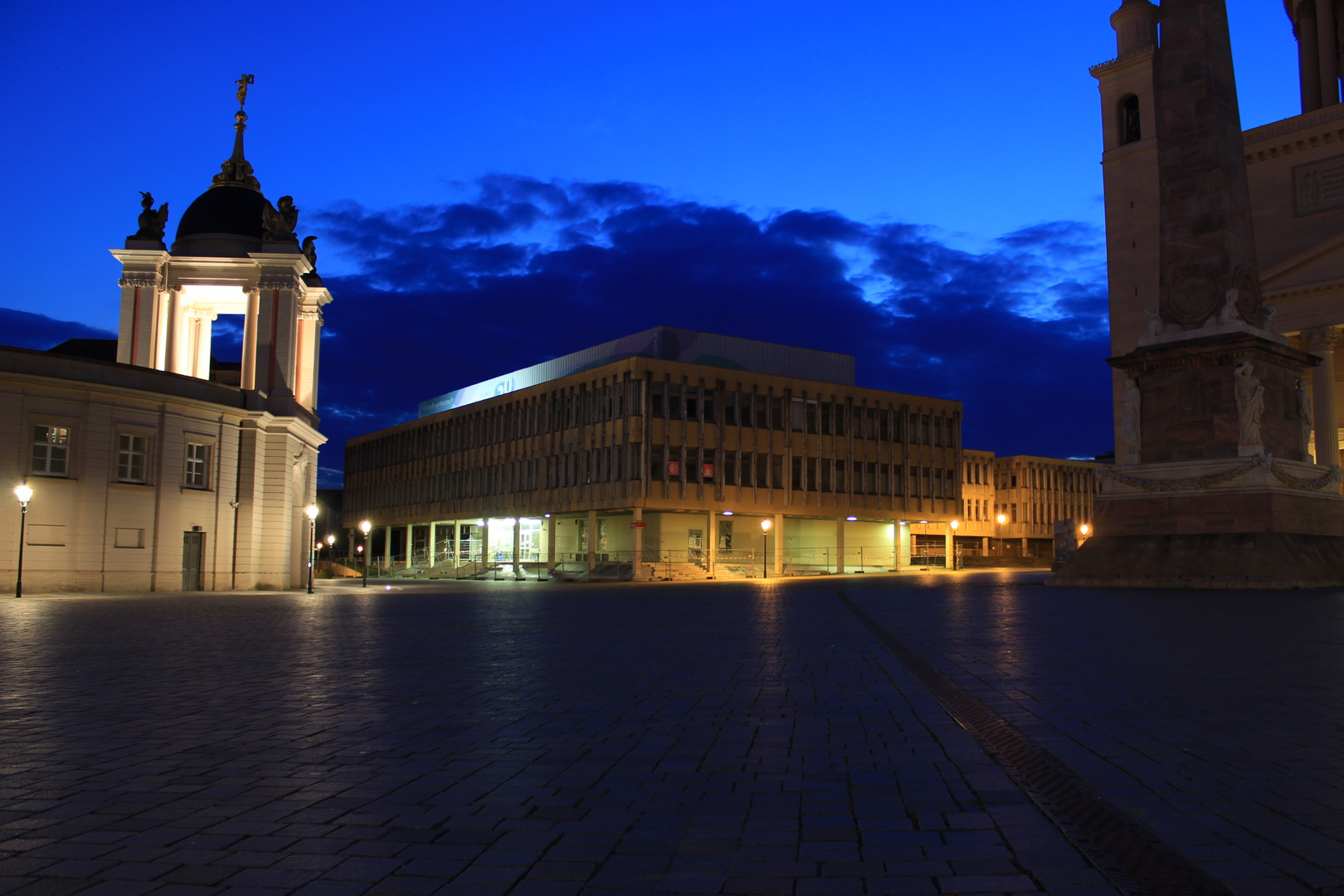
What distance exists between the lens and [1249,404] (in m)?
23.6

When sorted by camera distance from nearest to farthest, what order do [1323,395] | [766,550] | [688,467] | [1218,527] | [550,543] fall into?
[1218,527] < [1323,395] < [766,550] < [688,467] < [550,543]

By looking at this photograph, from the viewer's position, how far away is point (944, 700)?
8.00 meters

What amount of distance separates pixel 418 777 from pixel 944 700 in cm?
436

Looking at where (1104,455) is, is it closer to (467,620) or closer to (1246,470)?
(1246,470)

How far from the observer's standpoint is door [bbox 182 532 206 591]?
3575cm

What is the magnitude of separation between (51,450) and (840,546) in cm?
4627

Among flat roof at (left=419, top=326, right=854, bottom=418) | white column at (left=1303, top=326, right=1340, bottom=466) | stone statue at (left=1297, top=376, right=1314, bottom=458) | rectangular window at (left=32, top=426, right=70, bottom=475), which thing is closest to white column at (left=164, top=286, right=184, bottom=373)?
rectangular window at (left=32, top=426, right=70, bottom=475)

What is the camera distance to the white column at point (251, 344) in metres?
42.1

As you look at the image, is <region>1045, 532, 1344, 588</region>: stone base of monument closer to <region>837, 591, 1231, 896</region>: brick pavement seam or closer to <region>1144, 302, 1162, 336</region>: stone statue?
<region>1144, 302, 1162, 336</region>: stone statue

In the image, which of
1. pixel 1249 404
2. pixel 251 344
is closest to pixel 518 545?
pixel 251 344

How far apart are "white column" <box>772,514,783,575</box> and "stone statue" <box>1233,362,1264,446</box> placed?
40223 mm

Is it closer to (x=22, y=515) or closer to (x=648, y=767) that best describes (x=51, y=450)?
(x=22, y=515)

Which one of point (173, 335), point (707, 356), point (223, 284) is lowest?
point (173, 335)

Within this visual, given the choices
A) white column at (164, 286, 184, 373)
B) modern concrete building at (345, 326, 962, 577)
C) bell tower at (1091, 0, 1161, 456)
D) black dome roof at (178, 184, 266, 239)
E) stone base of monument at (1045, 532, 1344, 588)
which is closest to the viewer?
stone base of monument at (1045, 532, 1344, 588)
